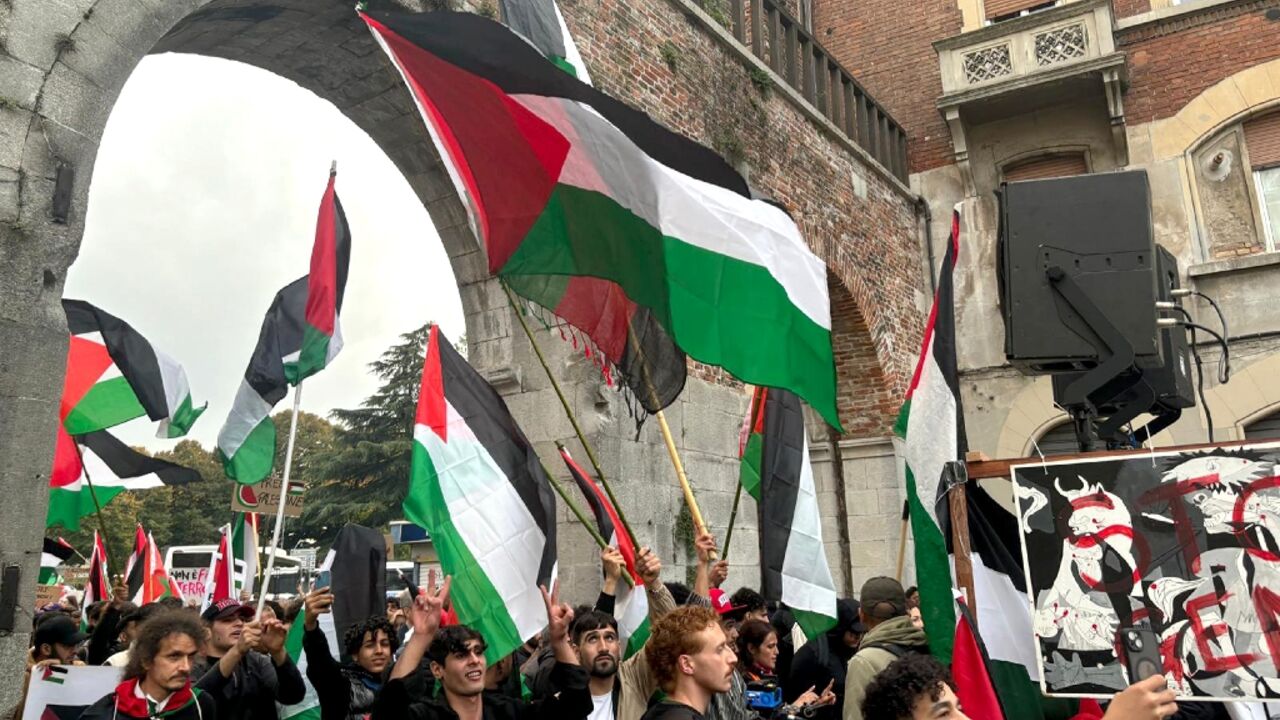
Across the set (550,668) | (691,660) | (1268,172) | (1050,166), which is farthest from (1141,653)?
(1050,166)

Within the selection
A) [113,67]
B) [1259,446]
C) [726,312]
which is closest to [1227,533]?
[1259,446]

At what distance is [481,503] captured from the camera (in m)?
4.15

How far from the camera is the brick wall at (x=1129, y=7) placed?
13.9 m

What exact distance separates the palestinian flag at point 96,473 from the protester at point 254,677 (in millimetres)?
2770

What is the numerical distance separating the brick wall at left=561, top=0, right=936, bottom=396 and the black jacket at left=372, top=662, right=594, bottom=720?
217 inches

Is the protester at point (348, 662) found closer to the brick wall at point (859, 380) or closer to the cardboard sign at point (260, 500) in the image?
the cardboard sign at point (260, 500)

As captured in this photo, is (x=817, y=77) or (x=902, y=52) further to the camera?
(x=902, y=52)

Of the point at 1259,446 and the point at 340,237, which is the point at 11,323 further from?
the point at 1259,446

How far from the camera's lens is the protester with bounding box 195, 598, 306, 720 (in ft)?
12.4

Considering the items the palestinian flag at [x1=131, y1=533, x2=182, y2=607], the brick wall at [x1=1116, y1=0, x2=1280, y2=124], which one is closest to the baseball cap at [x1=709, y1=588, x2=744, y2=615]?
the palestinian flag at [x1=131, y1=533, x2=182, y2=607]

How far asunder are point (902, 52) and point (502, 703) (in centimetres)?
1418

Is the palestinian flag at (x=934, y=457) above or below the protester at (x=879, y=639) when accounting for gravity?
above

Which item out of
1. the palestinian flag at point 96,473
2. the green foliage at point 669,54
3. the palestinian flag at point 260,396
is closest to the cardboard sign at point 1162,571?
the palestinian flag at point 260,396

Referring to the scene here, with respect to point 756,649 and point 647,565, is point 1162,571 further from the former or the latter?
point 756,649
